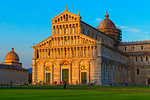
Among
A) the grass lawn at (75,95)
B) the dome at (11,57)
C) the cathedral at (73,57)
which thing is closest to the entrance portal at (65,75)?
the cathedral at (73,57)

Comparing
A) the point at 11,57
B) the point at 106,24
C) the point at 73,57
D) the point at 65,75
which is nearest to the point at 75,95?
the point at 73,57

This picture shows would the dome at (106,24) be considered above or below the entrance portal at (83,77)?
above

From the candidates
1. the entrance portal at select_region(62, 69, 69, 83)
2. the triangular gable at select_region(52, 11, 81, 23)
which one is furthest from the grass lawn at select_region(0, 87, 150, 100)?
the triangular gable at select_region(52, 11, 81, 23)

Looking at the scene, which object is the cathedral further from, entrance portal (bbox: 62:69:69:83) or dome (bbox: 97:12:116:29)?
dome (bbox: 97:12:116:29)

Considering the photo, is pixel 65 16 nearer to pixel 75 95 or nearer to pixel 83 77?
pixel 83 77

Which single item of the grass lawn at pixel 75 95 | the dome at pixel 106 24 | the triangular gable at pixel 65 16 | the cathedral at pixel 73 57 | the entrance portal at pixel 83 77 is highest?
the dome at pixel 106 24

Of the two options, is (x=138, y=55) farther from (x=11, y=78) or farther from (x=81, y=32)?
(x=11, y=78)

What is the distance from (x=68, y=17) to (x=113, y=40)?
36.4 m

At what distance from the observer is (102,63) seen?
2992 inches

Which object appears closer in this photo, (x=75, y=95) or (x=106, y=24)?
(x=75, y=95)

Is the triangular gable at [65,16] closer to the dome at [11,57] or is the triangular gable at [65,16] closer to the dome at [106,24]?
the dome at [106,24]

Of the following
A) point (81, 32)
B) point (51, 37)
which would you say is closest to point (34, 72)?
point (51, 37)

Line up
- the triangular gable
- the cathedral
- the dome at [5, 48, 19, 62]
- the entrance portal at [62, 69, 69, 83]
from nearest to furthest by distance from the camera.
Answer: the cathedral, the entrance portal at [62, 69, 69, 83], the triangular gable, the dome at [5, 48, 19, 62]

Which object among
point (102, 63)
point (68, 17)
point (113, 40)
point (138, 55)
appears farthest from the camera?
point (113, 40)
